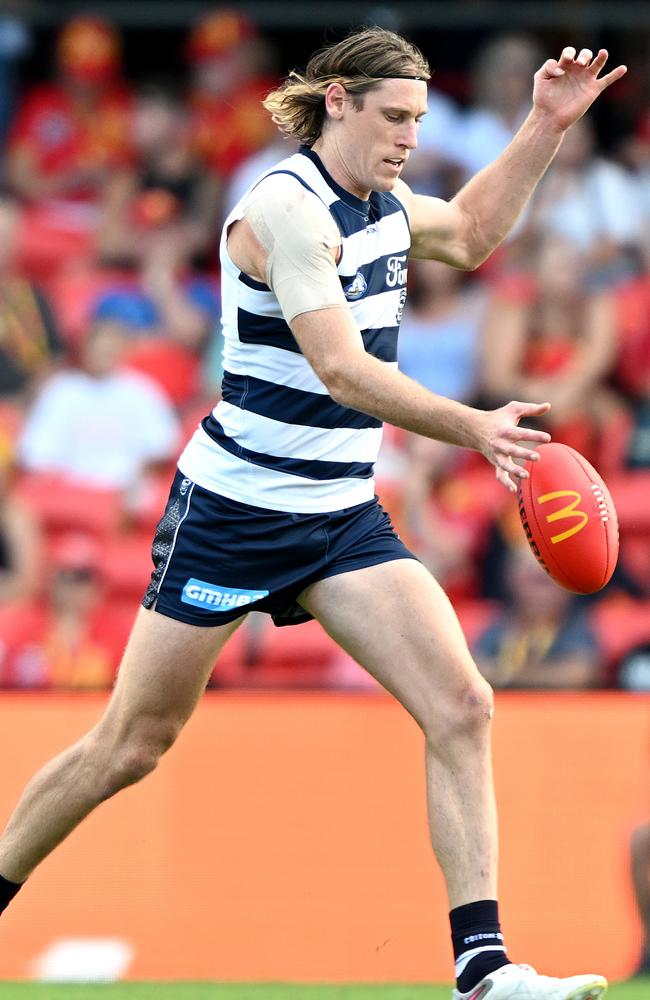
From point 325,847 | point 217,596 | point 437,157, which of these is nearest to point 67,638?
point 325,847

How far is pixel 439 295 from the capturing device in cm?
887

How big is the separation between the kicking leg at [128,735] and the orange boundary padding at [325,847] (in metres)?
1.15

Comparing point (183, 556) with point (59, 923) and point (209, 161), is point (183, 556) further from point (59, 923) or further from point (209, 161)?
point (209, 161)

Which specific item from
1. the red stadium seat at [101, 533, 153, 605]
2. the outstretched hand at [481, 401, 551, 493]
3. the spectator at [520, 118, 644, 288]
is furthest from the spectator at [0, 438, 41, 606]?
the outstretched hand at [481, 401, 551, 493]

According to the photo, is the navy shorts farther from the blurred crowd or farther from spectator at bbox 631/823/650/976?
the blurred crowd

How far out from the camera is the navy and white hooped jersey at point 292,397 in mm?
4195

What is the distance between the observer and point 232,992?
4.90 meters

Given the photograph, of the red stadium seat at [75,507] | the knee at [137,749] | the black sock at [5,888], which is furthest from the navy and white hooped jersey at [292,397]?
the red stadium seat at [75,507]

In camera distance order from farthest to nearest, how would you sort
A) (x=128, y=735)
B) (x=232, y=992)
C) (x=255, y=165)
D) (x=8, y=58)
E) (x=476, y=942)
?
(x=8, y=58)
(x=255, y=165)
(x=232, y=992)
(x=128, y=735)
(x=476, y=942)

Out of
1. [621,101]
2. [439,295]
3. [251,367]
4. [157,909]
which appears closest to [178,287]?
[439,295]

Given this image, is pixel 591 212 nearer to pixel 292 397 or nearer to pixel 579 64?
pixel 579 64

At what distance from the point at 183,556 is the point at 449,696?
0.78m

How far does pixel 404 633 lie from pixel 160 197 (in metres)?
6.34

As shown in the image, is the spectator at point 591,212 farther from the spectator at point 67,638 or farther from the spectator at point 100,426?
the spectator at point 67,638
